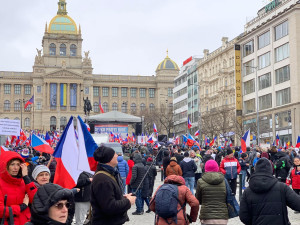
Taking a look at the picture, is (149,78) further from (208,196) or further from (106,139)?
(208,196)

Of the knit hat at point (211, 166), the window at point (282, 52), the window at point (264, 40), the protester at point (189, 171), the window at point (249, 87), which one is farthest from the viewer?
the window at point (249, 87)

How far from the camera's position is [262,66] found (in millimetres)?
55750

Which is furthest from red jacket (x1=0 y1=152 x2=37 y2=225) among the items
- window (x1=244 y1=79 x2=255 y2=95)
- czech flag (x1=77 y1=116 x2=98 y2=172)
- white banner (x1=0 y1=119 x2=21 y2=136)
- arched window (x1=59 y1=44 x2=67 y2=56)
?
arched window (x1=59 y1=44 x2=67 y2=56)

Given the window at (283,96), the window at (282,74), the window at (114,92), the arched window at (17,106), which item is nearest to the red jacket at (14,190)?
the window at (283,96)

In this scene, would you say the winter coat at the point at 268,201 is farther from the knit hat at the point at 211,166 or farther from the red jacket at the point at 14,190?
the red jacket at the point at 14,190

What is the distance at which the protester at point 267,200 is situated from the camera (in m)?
5.68

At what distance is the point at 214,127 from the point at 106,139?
92.8 feet

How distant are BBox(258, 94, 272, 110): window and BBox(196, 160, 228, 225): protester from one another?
48.3 metres

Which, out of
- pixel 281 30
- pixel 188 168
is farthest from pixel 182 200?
pixel 281 30

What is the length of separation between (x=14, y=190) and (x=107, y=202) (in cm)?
106

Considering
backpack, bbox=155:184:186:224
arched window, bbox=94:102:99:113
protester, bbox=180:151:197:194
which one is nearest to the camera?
backpack, bbox=155:184:186:224

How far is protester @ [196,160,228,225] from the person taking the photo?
7.16 metres

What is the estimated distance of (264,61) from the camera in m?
55.2

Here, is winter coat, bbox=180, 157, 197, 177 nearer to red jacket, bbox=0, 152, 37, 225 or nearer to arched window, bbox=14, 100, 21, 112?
red jacket, bbox=0, 152, 37, 225
